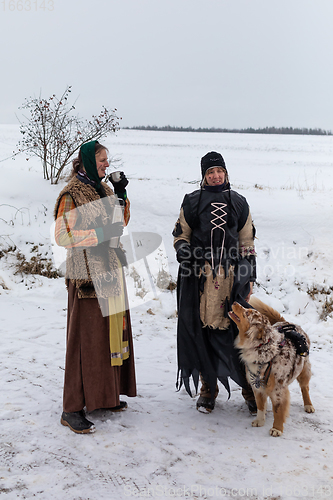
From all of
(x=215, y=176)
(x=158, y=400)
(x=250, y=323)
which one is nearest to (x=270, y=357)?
(x=250, y=323)

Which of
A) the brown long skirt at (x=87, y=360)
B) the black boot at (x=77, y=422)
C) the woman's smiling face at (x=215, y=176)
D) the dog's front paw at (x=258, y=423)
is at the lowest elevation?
the dog's front paw at (x=258, y=423)

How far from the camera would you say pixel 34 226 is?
7.90m

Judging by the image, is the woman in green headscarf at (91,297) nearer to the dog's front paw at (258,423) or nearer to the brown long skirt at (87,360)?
the brown long skirt at (87,360)

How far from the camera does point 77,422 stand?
117 inches

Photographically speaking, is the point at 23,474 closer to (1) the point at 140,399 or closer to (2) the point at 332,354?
(1) the point at 140,399

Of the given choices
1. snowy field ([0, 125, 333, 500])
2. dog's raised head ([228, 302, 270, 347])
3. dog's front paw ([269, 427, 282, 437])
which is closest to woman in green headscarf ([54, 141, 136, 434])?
snowy field ([0, 125, 333, 500])

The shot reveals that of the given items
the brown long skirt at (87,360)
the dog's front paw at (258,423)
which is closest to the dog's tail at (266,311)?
the dog's front paw at (258,423)

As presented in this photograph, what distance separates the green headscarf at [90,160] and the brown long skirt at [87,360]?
93cm

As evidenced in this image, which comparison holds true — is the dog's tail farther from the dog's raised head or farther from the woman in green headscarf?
the woman in green headscarf

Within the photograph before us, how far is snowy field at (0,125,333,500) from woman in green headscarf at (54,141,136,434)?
0.30 m

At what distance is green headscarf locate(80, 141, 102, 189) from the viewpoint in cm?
290

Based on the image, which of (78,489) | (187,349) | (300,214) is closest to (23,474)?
(78,489)

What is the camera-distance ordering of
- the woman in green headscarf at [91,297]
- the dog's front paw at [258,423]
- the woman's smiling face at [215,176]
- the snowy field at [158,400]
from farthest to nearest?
the woman's smiling face at [215,176] → the dog's front paw at [258,423] → the woman in green headscarf at [91,297] → the snowy field at [158,400]

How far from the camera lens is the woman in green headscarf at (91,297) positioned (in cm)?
290
